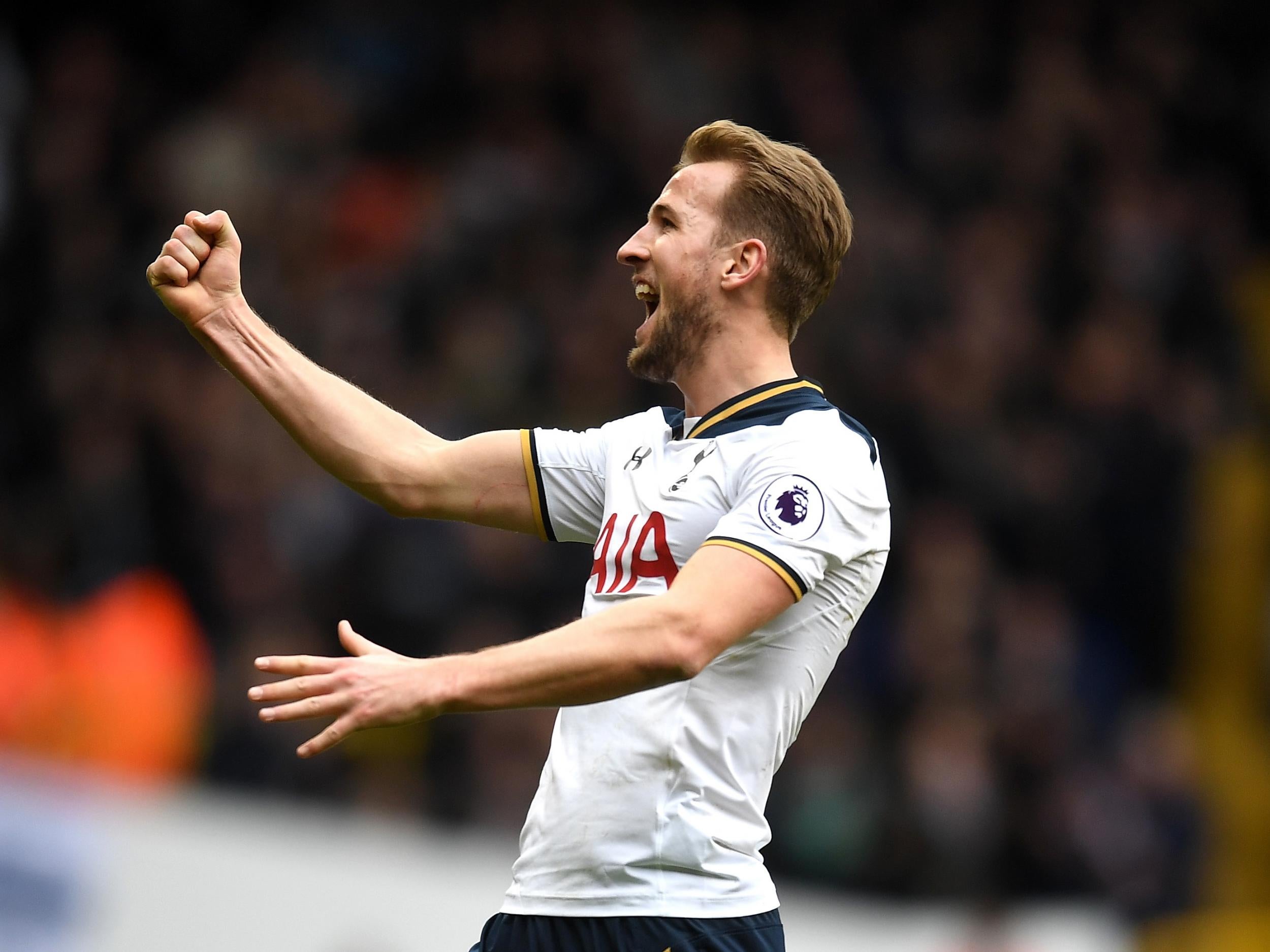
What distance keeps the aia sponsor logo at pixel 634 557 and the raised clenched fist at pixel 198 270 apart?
1.09 metres

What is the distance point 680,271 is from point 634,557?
698 millimetres

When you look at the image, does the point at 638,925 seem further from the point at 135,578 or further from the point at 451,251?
the point at 451,251

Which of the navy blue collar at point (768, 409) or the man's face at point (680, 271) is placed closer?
the navy blue collar at point (768, 409)

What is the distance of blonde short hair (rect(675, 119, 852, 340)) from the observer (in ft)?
14.0

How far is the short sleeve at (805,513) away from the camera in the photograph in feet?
12.2

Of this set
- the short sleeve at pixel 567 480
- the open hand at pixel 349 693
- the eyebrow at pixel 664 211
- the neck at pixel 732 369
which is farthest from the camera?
the short sleeve at pixel 567 480

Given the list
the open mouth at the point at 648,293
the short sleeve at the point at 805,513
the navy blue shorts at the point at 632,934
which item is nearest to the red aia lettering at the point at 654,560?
the short sleeve at the point at 805,513

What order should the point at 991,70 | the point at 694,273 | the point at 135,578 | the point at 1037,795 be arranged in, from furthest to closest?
the point at 991,70 → the point at 1037,795 → the point at 135,578 → the point at 694,273

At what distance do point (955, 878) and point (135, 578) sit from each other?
449cm

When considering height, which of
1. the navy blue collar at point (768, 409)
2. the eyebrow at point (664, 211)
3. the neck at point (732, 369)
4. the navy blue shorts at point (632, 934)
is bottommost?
the navy blue shorts at point (632, 934)

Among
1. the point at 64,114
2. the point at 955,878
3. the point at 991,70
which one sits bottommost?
the point at 955,878

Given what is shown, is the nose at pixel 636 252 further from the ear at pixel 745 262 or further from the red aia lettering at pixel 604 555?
the red aia lettering at pixel 604 555

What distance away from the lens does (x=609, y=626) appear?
3449mm

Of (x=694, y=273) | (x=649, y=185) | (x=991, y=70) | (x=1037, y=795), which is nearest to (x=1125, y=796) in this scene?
(x=1037, y=795)
